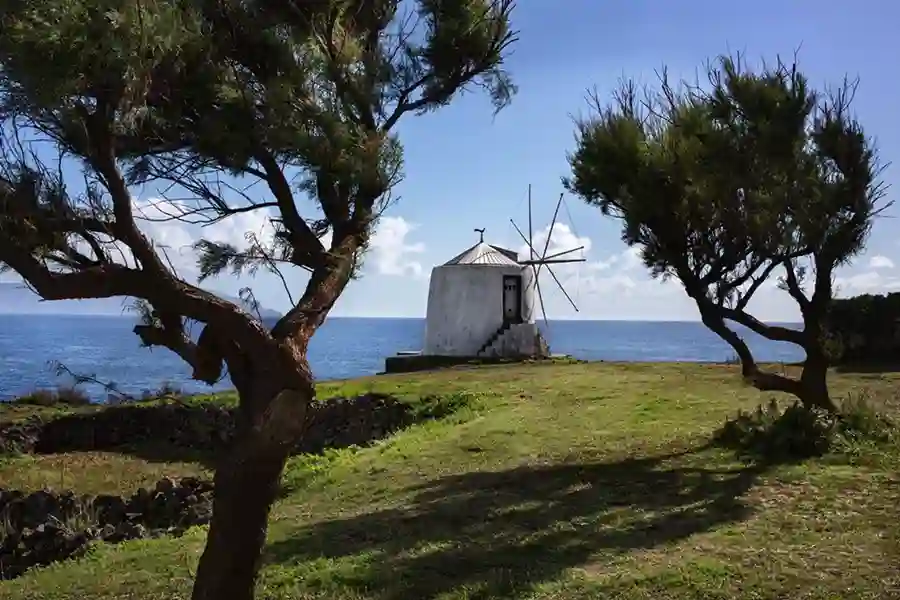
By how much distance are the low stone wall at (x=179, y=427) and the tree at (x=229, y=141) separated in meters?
11.0

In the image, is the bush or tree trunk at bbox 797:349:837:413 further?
tree trunk at bbox 797:349:837:413

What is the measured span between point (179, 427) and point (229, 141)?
1551cm

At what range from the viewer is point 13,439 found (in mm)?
18453

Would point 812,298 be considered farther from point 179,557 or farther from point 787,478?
point 179,557

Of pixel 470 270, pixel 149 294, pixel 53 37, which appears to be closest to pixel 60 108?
pixel 53 37

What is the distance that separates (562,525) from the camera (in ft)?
26.8

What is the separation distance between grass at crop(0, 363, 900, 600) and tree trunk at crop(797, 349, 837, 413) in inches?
49.2

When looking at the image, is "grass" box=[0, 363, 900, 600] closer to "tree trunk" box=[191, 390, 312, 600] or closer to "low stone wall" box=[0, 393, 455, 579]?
"low stone wall" box=[0, 393, 455, 579]

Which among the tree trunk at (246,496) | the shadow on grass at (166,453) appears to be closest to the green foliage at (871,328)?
the shadow on grass at (166,453)

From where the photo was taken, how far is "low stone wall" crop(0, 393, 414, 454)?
723 inches

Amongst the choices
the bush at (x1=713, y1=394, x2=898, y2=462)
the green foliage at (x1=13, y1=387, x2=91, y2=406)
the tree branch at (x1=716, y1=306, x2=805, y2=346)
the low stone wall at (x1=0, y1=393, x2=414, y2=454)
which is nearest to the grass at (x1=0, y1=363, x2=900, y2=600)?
the bush at (x1=713, y1=394, x2=898, y2=462)

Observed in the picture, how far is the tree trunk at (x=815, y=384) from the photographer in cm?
1123

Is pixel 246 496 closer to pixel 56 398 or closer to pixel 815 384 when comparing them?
pixel 815 384

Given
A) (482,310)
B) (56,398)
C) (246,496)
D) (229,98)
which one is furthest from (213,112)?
(482,310)
